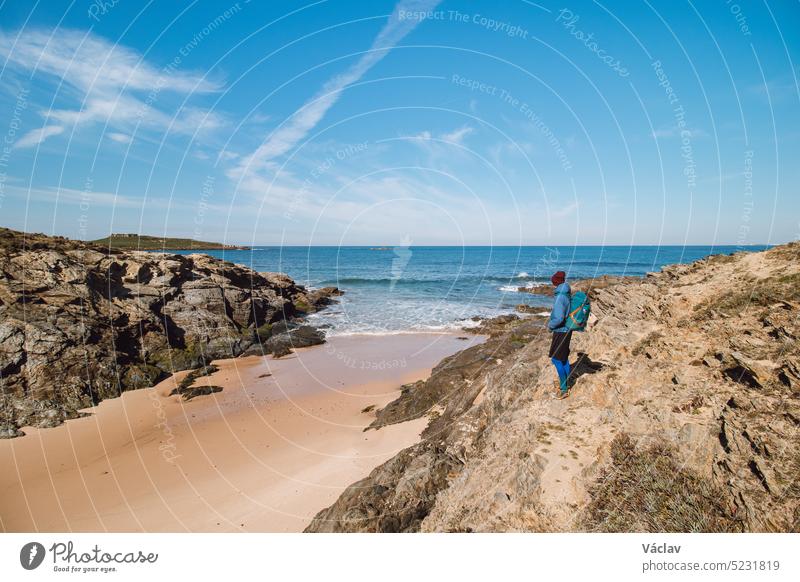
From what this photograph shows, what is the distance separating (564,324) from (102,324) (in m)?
21.1

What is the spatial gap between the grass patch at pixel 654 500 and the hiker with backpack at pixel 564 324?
84.5 inches

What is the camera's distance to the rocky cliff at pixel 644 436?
3.90 meters

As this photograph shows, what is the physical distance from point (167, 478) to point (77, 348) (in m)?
10.1

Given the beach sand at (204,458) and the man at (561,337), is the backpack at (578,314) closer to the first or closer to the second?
the man at (561,337)

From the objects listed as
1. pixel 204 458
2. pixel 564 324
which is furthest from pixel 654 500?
pixel 204 458

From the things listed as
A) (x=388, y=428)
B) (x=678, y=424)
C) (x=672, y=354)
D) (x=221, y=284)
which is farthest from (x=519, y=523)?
(x=221, y=284)

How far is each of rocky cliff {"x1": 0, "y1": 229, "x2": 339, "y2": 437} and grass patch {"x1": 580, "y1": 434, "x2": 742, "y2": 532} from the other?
17858 mm

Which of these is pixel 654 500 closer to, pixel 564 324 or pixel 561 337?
pixel 561 337

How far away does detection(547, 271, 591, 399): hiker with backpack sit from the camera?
6512 millimetres

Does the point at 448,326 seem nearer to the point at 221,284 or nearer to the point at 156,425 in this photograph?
the point at 221,284

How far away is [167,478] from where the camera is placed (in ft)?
31.7

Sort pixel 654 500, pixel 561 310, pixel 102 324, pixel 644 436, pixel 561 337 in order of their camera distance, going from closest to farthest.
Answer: pixel 654 500, pixel 644 436, pixel 561 337, pixel 561 310, pixel 102 324

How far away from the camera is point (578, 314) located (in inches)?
257

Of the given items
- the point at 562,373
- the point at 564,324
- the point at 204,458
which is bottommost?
the point at 204,458
